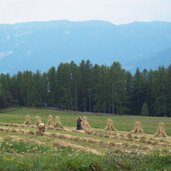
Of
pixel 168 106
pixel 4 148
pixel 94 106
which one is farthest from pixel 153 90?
pixel 4 148

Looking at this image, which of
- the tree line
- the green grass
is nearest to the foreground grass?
the green grass

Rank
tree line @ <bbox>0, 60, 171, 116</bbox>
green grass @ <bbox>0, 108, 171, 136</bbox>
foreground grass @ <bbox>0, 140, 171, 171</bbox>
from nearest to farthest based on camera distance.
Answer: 1. foreground grass @ <bbox>0, 140, 171, 171</bbox>
2. green grass @ <bbox>0, 108, 171, 136</bbox>
3. tree line @ <bbox>0, 60, 171, 116</bbox>

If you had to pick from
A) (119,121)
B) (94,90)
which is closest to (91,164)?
(119,121)

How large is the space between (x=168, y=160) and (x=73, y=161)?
9.63 feet

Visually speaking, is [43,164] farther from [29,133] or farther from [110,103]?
[110,103]

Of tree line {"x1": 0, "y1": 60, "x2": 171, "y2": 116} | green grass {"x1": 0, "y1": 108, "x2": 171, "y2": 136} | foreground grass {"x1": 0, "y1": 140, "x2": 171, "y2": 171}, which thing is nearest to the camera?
foreground grass {"x1": 0, "y1": 140, "x2": 171, "y2": 171}

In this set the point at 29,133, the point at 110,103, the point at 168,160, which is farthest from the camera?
the point at 110,103

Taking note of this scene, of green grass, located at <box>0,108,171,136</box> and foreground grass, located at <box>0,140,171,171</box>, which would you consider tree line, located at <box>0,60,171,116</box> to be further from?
foreground grass, located at <box>0,140,171,171</box>

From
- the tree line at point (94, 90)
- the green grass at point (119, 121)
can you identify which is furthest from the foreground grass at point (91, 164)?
the tree line at point (94, 90)

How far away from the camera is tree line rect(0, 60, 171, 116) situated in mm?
92688

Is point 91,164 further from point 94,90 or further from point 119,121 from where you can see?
point 94,90

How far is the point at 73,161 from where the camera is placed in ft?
40.3

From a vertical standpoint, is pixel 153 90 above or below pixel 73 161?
above

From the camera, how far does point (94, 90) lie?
3967 inches
